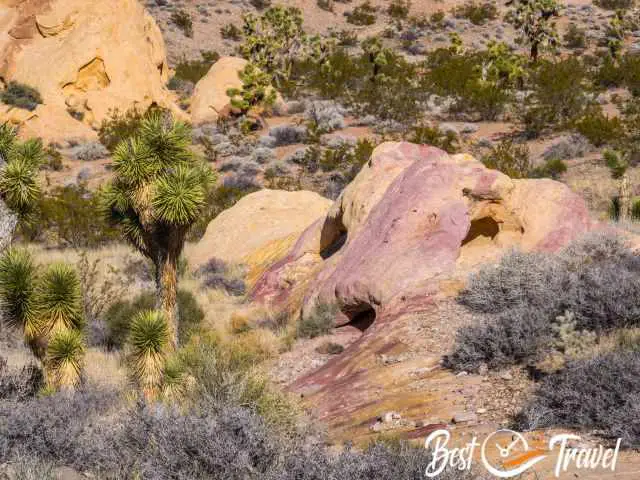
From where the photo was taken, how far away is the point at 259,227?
16.3 m

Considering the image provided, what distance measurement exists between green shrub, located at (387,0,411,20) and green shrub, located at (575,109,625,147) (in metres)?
38.1

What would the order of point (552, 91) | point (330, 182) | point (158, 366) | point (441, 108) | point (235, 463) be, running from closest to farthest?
point (235, 463), point (158, 366), point (330, 182), point (552, 91), point (441, 108)

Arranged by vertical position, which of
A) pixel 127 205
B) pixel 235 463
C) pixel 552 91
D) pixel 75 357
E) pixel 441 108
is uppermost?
pixel 235 463

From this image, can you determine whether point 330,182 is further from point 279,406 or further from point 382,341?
point 279,406

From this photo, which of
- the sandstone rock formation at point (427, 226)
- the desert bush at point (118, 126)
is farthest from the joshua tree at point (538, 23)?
the sandstone rock formation at point (427, 226)

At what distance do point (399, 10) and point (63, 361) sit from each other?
56180mm

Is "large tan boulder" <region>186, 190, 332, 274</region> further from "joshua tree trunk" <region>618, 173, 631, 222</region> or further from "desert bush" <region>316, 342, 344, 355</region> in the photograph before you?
"joshua tree trunk" <region>618, 173, 631, 222</region>

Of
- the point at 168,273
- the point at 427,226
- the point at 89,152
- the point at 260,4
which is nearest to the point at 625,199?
the point at 427,226

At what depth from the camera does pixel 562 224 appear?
10.9 metres

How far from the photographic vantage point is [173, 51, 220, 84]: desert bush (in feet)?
130

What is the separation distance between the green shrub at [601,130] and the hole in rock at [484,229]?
13.5 meters

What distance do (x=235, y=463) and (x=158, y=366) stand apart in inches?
145

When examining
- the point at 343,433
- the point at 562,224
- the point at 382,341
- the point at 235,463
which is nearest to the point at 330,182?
the point at 562,224
